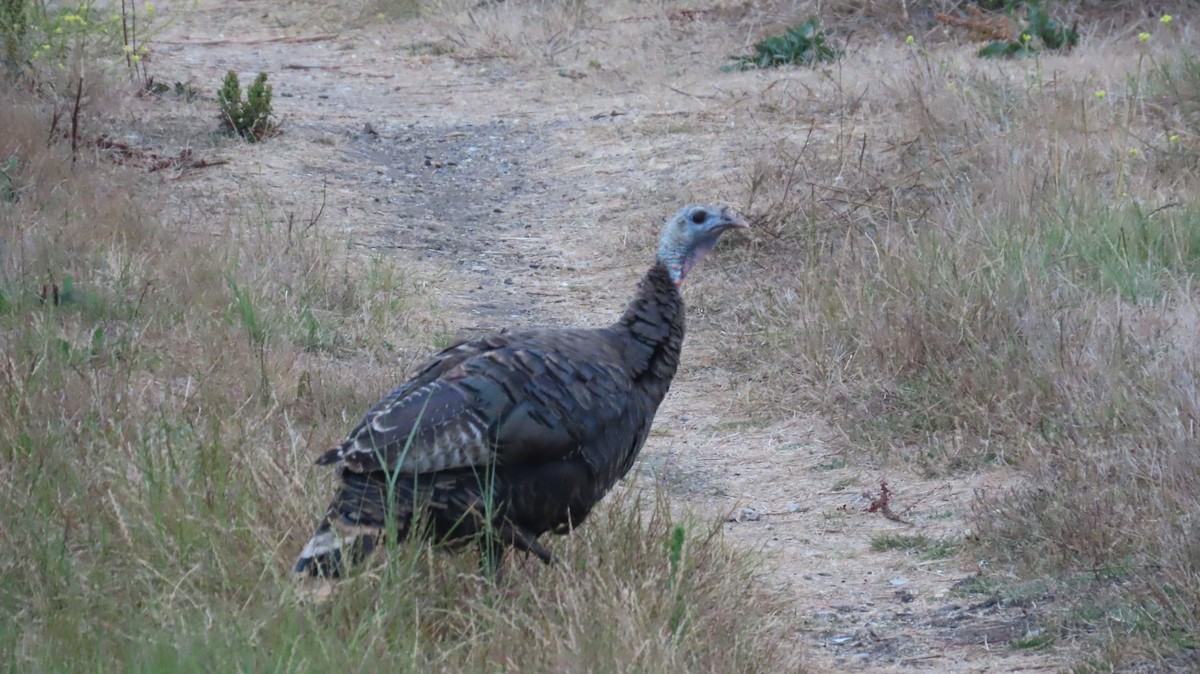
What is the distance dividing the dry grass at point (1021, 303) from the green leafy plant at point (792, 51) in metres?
2.21

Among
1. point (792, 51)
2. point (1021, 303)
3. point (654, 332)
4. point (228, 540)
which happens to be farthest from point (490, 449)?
point (792, 51)

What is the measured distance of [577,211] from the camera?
31.9 feet

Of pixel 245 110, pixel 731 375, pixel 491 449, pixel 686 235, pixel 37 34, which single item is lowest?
pixel 731 375

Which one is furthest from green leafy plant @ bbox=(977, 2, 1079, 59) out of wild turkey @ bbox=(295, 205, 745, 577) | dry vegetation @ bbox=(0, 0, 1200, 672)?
wild turkey @ bbox=(295, 205, 745, 577)

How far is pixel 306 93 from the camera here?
514 inches

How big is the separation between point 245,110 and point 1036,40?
644 cm

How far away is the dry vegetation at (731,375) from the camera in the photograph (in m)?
3.45

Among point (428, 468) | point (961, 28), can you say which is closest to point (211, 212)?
point (428, 468)

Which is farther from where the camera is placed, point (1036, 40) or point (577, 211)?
point (1036, 40)

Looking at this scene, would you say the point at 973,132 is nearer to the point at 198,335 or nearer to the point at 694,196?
the point at 694,196

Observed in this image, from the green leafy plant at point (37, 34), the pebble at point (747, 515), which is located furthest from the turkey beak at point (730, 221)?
the green leafy plant at point (37, 34)

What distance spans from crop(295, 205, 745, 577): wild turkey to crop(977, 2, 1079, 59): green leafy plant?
7.90m

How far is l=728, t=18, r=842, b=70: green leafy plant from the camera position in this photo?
12258 millimetres

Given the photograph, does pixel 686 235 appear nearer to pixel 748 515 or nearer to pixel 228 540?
pixel 748 515
